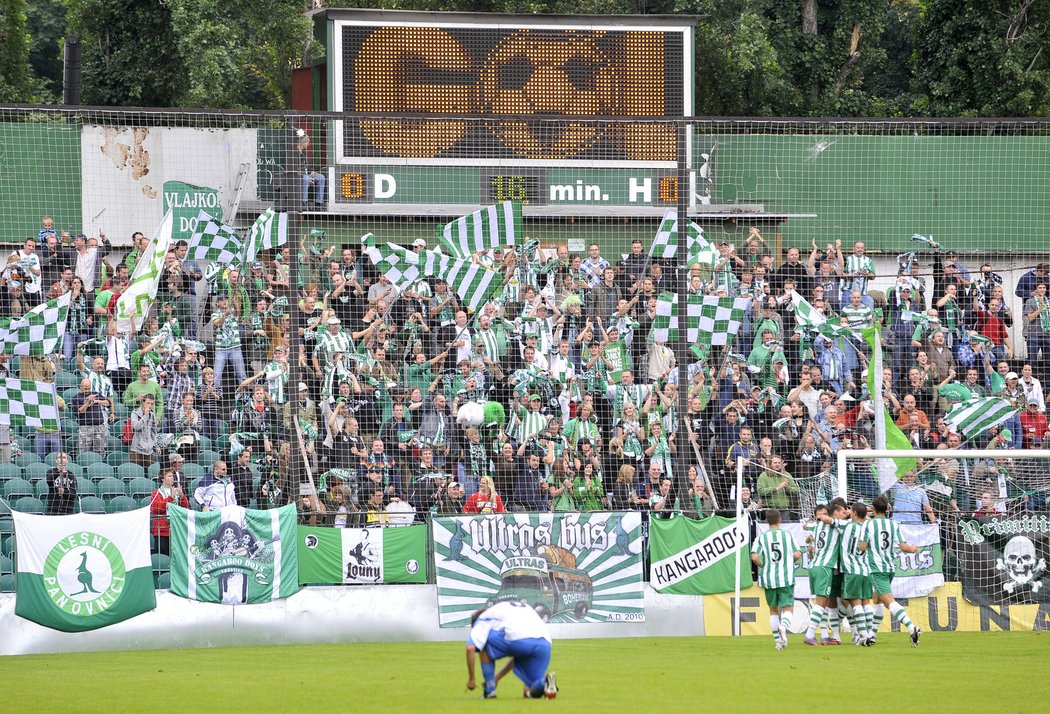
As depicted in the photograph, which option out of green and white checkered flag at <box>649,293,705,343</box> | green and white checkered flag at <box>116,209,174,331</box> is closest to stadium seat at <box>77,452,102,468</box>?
green and white checkered flag at <box>116,209,174,331</box>

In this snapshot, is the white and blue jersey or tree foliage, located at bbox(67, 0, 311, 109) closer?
the white and blue jersey

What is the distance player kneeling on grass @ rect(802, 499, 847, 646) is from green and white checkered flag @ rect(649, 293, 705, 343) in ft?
10.7

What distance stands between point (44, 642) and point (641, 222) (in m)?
9.69

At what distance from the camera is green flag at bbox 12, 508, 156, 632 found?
17016mm

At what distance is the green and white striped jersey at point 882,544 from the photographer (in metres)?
16.4

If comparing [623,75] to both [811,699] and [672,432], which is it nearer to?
[672,432]

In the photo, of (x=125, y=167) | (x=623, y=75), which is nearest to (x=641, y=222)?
(x=623, y=75)

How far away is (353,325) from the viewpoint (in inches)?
787

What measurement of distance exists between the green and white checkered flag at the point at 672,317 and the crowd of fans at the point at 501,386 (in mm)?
461

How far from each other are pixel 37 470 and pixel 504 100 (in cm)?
792

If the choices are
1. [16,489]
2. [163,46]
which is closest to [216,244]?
[16,489]

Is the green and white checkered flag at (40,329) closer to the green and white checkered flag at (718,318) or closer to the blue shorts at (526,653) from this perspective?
the green and white checkered flag at (718,318)

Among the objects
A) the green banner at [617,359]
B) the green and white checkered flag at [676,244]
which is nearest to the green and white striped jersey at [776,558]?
the green banner at [617,359]

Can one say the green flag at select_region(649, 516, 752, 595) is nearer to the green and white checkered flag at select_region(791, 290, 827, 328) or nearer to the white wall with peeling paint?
the green and white checkered flag at select_region(791, 290, 827, 328)
